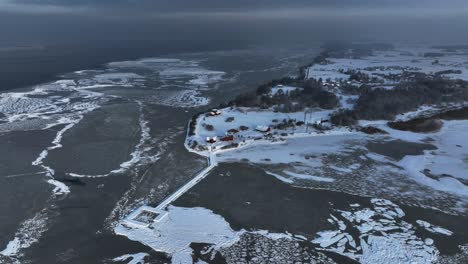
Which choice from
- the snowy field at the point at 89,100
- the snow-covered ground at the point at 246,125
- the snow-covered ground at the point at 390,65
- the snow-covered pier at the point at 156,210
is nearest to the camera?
the snow-covered pier at the point at 156,210

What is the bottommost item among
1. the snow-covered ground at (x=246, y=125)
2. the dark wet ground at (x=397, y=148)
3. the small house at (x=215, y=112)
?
the dark wet ground at (x=397, y=148)

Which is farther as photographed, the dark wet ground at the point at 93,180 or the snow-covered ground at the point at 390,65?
the snow-covered ground at the point at 390,65

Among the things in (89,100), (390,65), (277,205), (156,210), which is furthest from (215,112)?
(390,65)

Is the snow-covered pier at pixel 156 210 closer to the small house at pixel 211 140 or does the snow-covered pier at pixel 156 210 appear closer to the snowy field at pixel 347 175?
the snowy field at pixel 347 175

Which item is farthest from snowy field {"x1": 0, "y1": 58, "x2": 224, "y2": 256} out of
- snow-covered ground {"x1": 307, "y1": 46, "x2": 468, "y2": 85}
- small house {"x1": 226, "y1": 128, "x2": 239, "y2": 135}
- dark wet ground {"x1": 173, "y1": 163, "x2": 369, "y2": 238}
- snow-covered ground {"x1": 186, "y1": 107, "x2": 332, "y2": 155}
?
snow-covered ground {"x1": 307, "y1": 46, "x2": 468, "y2": 85}

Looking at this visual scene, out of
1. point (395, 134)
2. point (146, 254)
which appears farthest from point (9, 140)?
point (395, 134)

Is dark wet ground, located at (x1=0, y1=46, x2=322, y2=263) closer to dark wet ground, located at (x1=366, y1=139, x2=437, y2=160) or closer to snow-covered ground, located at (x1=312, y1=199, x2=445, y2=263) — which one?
snow-covered ground, located at (x1=312, y1=199, x2=445, y2=263)

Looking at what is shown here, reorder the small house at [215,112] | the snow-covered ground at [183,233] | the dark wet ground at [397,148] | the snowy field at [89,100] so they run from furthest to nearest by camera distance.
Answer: the small house at [215,112], the dark wet ground at [397,148], the snowy field at [89,100], the snow-covered ground at [183,233]

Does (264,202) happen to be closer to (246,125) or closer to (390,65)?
(246,125)

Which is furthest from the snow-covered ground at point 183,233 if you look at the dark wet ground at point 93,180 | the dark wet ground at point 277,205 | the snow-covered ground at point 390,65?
the snow-covered ground at point 390,65

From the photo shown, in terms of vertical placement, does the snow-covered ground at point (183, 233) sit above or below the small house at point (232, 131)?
below

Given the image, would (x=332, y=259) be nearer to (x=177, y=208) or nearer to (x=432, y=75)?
(x=177, y=208)
